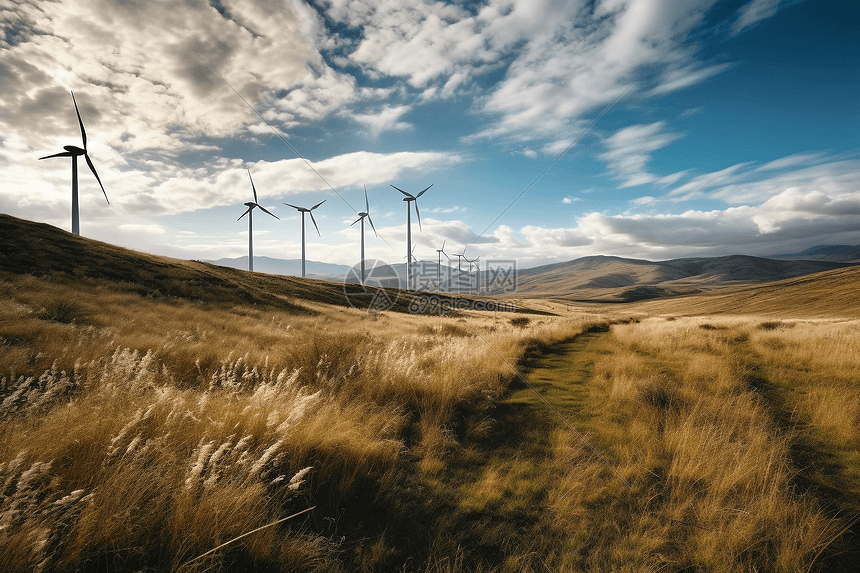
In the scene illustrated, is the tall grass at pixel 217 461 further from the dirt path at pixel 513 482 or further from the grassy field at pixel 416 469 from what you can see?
the dirt path at pixel 513 482

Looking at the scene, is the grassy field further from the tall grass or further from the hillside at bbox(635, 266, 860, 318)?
the hillside at bbox(635, 266, 860, 318)

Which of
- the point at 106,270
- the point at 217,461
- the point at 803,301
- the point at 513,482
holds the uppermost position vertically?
the point at 106,270

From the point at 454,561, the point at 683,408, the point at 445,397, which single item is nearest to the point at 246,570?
the point at 454,561

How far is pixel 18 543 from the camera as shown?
237cm

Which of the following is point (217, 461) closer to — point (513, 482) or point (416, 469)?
point (416, 469)

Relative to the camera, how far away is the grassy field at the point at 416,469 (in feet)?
9.55

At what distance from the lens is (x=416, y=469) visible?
15.7 ft

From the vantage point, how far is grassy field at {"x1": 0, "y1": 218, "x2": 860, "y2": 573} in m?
2.91

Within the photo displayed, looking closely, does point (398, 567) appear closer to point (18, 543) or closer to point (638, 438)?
point (18, 543)

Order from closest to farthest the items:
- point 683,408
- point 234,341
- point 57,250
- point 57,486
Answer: point 57,486 < point 683,408 < point 234,341 < point 57,250

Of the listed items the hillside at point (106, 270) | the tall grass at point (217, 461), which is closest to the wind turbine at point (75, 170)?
the hillside at point (106, 270)

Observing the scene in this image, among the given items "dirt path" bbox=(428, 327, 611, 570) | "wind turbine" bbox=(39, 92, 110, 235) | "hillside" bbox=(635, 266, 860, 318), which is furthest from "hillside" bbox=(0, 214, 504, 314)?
"hillside" bbox=(635, 266, 860, 318)

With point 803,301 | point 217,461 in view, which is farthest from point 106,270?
point 803,301

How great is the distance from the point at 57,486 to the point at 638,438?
7.30 m
